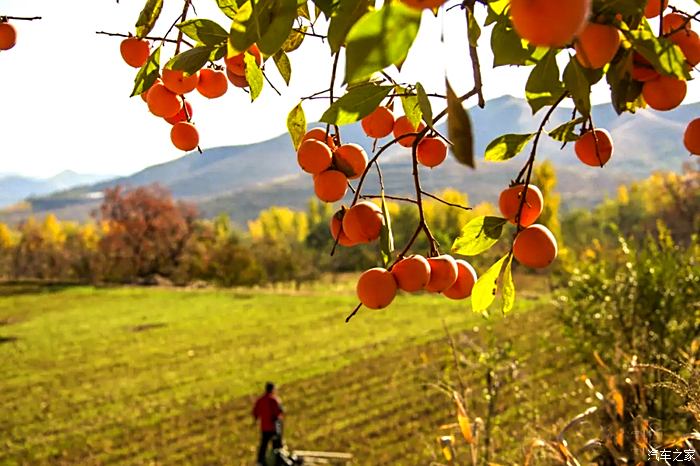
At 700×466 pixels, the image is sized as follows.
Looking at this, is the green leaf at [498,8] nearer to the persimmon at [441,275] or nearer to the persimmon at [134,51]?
the persimmon at [441,275]

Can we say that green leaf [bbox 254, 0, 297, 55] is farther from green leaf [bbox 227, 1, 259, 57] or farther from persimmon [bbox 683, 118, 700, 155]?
persimmon [bbox 683, 118, 700, 155]

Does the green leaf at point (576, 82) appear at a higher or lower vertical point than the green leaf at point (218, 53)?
lower

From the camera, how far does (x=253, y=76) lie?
2.04 ft

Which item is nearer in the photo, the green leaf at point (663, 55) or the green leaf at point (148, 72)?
the green leaf at point (663, 55)

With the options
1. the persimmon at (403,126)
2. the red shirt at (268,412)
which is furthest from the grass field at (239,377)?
the persimmon at (403,126)

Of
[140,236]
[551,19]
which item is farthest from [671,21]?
[140,236]

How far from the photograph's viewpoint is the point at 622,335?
12.3 feet

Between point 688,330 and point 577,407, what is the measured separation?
2.66 metres

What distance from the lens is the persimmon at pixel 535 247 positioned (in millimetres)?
483

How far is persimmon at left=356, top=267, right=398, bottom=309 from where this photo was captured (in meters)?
0.50

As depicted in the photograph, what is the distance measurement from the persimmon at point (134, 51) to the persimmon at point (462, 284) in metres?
0.41

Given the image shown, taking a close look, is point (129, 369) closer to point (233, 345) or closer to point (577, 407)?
point (233, 345)

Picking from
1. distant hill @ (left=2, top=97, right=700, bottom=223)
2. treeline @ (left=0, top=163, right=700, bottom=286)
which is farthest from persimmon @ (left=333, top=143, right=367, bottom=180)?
distant hill @ (left=2, top=97, right=700, bottom=223)

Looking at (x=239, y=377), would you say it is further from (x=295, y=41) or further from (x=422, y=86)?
(x=422, y=86)
